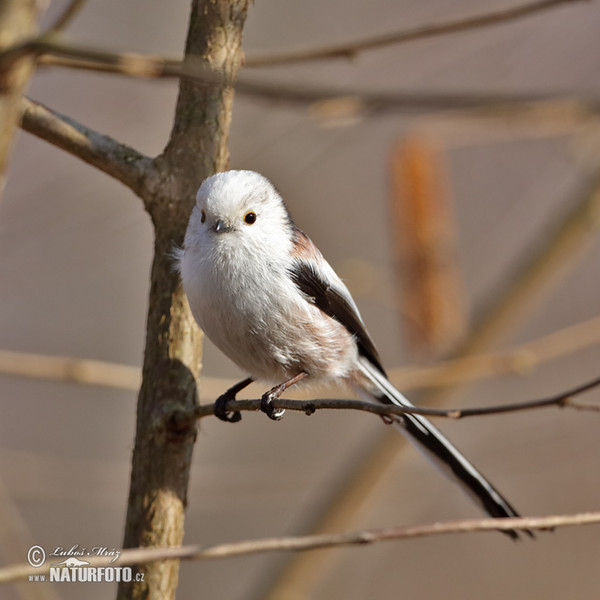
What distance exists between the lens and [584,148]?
8.10 feet

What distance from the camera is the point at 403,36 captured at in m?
1.44

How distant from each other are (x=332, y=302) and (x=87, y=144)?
67cm

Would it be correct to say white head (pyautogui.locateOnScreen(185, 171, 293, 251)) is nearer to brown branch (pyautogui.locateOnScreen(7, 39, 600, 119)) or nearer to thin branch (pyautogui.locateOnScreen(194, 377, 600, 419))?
thin branch (pyautogui.locateOnScreen(194, 377, 600, 419))

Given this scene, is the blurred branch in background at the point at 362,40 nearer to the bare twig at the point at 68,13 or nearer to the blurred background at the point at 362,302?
the bare twig at the point at 68,13

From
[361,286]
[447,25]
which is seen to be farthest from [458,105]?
[361,286]

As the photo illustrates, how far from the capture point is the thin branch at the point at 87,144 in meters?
1.43

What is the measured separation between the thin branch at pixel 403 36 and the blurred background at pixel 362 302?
580 millimetres

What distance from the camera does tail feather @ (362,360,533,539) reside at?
1633 millimetres

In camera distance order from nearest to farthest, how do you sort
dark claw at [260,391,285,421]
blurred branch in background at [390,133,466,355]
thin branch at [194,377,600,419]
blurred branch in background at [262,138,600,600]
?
thin branch at [194,377,600,419] → dark claw at [260,391,285,421] → blurred branch in background at [390,133,466,355] → blurred branch in background at [262,138,600,600]

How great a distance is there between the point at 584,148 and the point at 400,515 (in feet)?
5.42

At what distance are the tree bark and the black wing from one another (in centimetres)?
31

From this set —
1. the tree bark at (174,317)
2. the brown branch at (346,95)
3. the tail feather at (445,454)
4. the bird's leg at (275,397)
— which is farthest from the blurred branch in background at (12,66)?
the tail feather at (445,454)

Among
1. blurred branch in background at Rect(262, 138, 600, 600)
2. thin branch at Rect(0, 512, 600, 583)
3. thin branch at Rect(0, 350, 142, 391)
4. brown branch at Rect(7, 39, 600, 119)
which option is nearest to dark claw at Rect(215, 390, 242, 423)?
thin branch at Rect(0, 350, 142, 391)

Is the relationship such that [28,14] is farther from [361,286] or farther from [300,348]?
[361,286]
